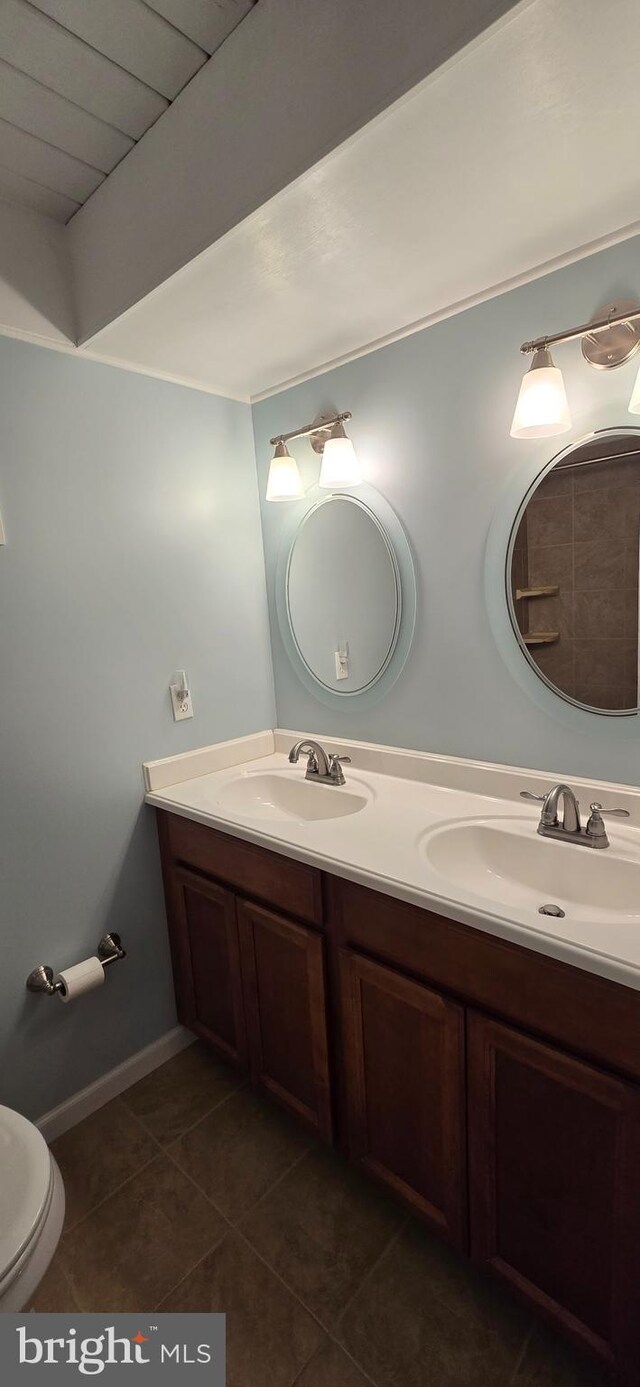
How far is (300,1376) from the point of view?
3.49ft

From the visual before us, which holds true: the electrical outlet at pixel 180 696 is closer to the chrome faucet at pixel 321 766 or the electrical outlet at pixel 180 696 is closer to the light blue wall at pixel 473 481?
the chrome faucet at pixel 321 766

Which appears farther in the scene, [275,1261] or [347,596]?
[347,596]

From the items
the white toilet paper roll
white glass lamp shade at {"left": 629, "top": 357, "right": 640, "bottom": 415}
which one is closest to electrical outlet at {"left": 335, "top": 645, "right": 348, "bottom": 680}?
white glass lamp shade at {"left": 629, "top": 357, "right": 640, "bottom": 415}

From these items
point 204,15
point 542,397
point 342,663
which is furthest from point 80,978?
point 204,15

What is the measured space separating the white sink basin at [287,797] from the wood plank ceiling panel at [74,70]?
152 cm

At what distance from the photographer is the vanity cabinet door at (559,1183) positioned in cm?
89

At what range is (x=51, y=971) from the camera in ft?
5.11

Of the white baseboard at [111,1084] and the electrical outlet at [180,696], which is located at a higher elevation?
the electrical outlet at [180,696]

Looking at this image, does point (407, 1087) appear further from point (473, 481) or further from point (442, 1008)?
point (473, 481)

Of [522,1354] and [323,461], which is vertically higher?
[323,461]

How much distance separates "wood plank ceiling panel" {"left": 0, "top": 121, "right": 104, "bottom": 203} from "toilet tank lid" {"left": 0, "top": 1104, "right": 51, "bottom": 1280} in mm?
1894

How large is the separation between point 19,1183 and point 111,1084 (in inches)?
31.2

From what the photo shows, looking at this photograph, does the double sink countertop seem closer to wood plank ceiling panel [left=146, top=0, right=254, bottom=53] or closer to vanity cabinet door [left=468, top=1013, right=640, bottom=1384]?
vanity cabinet door [left=468, top=1013, right=640, bottom=1384]

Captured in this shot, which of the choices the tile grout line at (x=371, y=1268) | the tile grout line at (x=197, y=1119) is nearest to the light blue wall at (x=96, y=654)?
the tile grout line at (x=197, y=1119)
